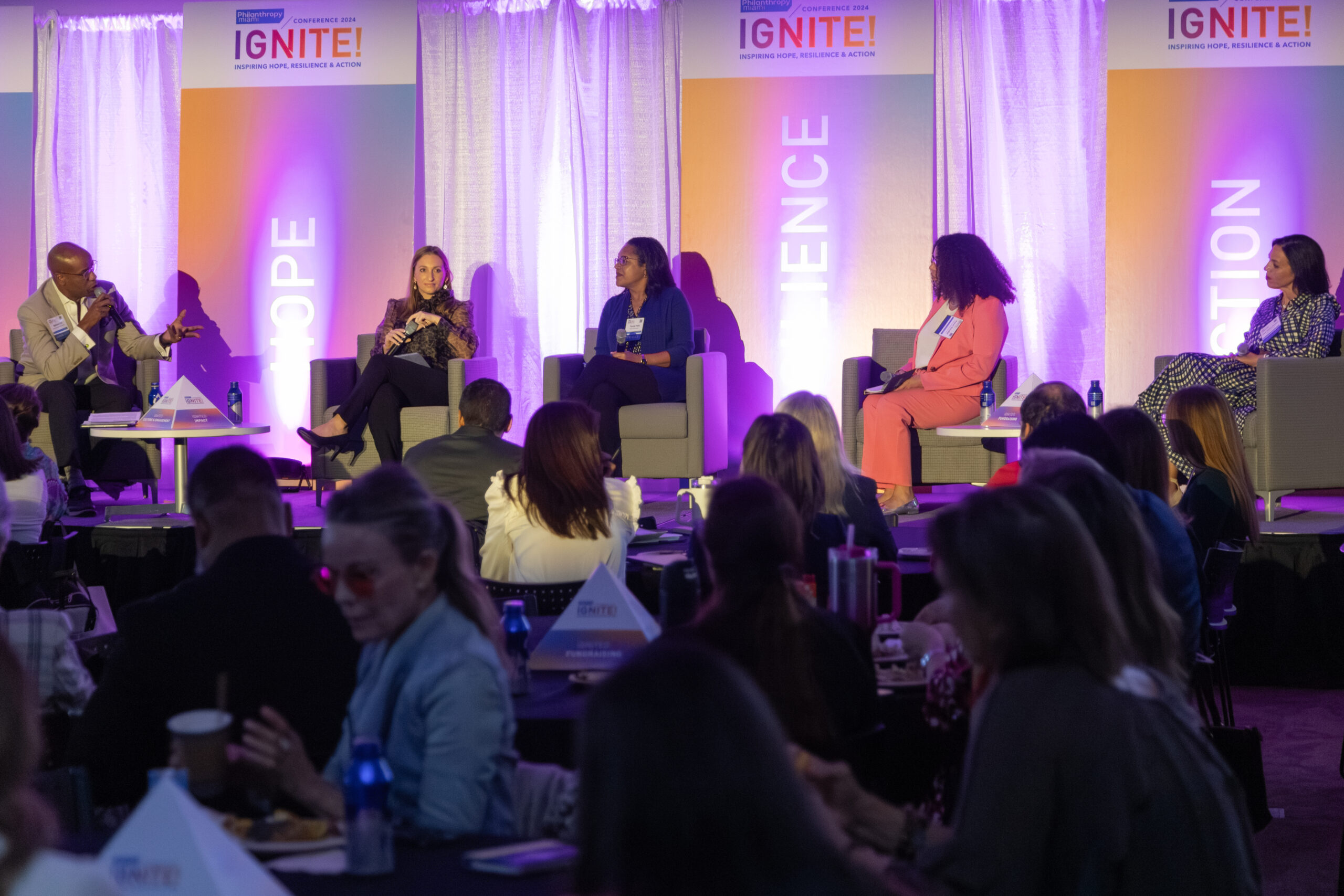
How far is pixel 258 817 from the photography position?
63.3 inches

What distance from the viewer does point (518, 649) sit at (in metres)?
2.24

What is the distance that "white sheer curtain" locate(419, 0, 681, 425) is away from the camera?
7801mm

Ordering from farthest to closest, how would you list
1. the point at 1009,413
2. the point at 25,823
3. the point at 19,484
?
the point at 1009,413, the point at 19,484, the point at 25,823

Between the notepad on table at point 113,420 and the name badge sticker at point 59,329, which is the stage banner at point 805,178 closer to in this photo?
the notepad on table at point 113,420

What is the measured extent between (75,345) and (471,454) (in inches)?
132

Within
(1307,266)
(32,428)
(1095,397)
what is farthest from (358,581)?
(1307,266)

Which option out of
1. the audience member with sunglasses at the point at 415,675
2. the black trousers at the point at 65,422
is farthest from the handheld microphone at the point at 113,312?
the audience member with sunglasses at the point at 415,675

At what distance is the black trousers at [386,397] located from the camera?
6539 mm

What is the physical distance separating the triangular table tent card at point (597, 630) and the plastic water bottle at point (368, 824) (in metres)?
0.96

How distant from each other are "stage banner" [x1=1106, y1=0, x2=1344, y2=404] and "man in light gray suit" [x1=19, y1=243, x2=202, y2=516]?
16.6 feet

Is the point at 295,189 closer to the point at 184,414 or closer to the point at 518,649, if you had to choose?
the point at 184,414

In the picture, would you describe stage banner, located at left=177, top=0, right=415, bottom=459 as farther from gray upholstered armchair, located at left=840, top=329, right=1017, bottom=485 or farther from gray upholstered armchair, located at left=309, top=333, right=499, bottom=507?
gray upholstered armchair, located at left=840, top=329, right=1017, bottom=485

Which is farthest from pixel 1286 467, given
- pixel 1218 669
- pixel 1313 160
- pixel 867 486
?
pixel 867 486

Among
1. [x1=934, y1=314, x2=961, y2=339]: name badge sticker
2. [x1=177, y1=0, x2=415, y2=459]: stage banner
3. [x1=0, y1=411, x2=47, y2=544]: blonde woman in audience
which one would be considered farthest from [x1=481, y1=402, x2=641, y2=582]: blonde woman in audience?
[x1=177, y1=0, x2=415, y2=459]: stage banner
